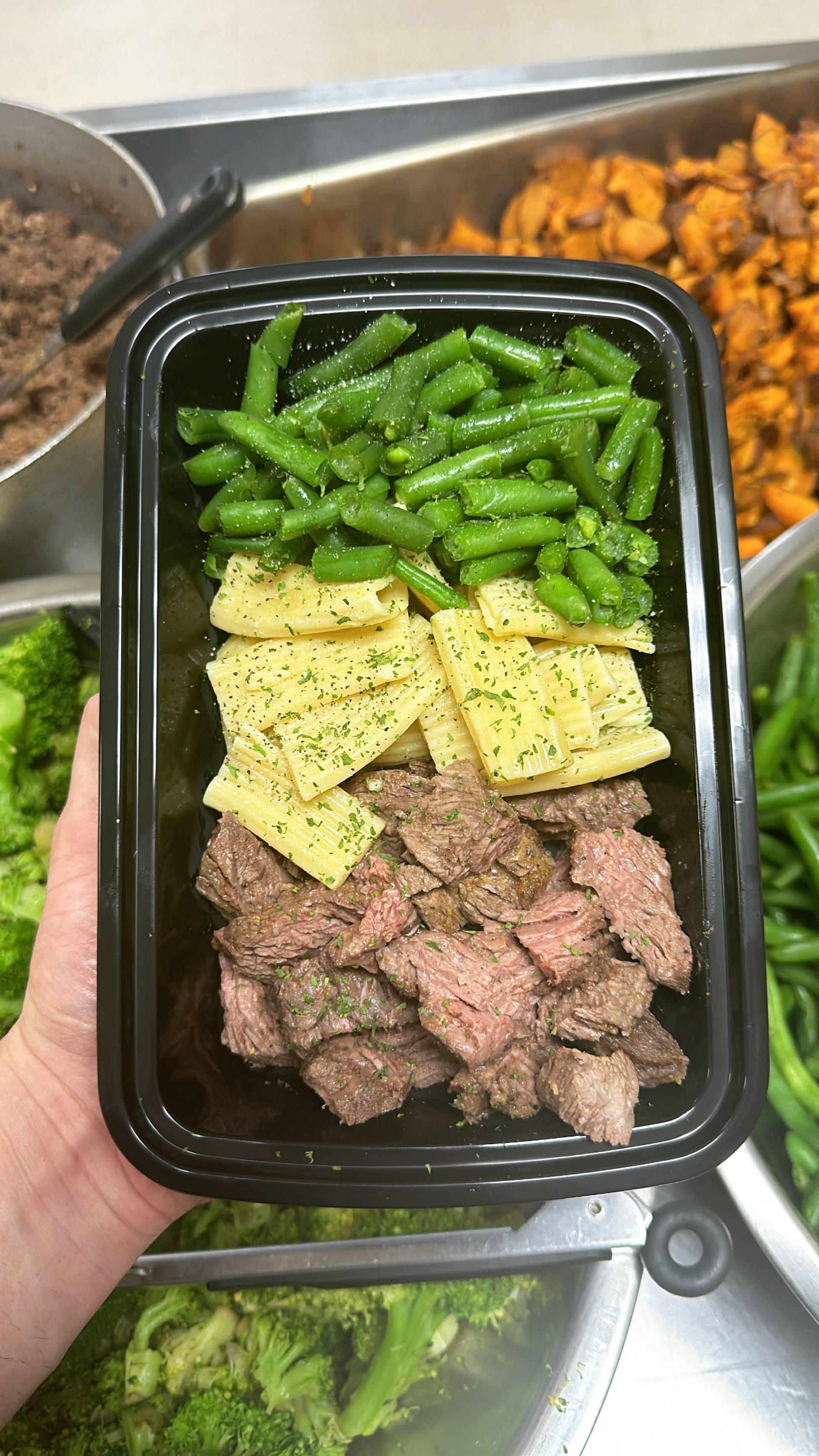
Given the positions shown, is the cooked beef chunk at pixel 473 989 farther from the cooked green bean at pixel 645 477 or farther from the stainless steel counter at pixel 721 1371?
the cooked green bean at pixel 645 477

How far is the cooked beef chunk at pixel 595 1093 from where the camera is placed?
1.75m

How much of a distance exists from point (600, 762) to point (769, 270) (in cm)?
178

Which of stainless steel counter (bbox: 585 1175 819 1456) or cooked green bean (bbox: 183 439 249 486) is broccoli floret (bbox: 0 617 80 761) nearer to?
cooked green bean (bbox: 183 439 249 486)

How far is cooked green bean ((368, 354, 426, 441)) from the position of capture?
6.57 ft

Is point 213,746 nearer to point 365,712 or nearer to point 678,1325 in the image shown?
point 365,712

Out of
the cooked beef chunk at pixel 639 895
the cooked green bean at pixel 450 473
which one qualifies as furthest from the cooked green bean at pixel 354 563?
the cooked beef chunk at pixel 639 895

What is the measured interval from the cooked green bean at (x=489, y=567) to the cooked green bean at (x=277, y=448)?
40 centimetres

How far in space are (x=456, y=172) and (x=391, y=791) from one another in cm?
216

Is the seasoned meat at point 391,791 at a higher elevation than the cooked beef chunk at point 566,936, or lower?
higher

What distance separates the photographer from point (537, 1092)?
75.1 inches

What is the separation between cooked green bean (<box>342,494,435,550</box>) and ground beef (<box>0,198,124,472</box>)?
1001mm

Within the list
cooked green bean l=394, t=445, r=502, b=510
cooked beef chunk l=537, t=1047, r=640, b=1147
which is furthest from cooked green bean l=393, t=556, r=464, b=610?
cooked beef chunk l=537, t=1047, r=640, b=1147

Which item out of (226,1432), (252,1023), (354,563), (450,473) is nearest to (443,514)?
(450,473)

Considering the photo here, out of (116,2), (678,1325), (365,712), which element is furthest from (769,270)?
(678,1325)
